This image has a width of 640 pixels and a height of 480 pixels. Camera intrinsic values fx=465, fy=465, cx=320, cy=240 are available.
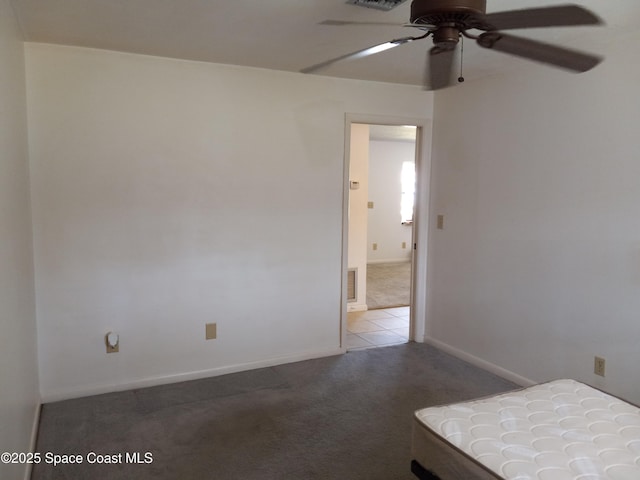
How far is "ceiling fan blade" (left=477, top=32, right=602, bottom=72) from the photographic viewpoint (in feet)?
5.21

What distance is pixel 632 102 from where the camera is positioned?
2676mm

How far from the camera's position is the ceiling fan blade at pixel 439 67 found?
1735 mm

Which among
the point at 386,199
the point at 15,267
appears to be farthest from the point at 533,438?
the point at 386,199

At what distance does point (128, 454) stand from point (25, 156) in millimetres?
1805

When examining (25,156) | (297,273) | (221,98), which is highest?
(221,98)

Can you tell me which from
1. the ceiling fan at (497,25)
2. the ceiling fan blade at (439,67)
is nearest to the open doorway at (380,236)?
the ceiling fan blade at (439,67)

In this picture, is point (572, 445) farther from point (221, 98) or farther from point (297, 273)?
point (221, 98)

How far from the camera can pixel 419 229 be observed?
427 cm

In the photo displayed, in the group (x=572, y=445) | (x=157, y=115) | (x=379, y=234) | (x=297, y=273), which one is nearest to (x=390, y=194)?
(x=379, y=234)

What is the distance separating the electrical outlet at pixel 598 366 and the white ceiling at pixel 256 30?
1.90 m

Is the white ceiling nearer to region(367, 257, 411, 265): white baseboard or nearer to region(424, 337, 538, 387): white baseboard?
region(424, 337, 538, 387): white baseboard

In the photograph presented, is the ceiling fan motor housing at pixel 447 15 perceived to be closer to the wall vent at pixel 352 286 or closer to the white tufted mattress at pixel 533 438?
the white tufted mattress at pixel 533 438

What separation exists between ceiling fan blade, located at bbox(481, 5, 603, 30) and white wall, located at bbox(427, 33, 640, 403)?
1.59 m

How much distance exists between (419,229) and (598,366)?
1.83 m
